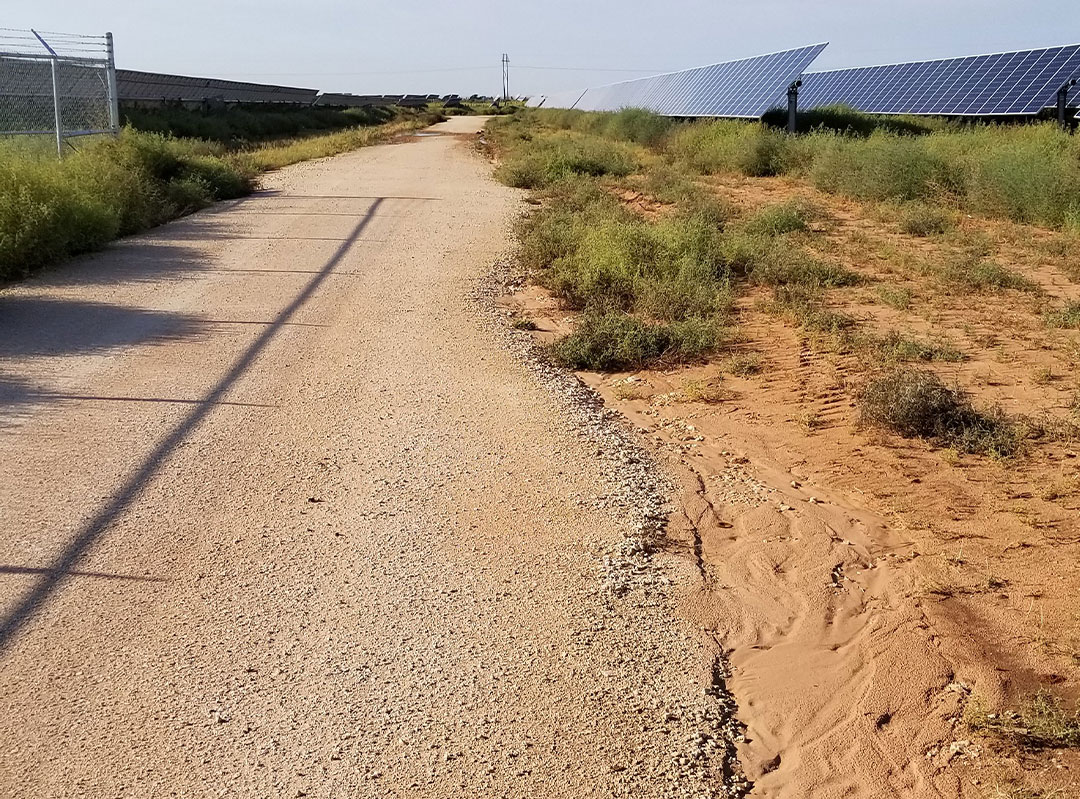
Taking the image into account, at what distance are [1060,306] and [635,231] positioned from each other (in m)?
5.19

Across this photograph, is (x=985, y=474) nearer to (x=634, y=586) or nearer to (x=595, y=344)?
(x=634, y=586)

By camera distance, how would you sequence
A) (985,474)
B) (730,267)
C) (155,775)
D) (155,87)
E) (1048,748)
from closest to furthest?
(155,775) → (1048,748) → (985,474) → (730,267) → (155,87)

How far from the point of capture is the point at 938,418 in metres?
7.40

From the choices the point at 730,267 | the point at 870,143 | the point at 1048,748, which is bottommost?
the point at 1048,748

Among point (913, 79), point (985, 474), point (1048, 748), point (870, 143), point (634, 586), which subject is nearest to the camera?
point (1048, 748)

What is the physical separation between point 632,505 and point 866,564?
1.34m

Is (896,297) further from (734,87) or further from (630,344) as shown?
(734,87)

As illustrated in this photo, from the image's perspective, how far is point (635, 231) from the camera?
13844 mm

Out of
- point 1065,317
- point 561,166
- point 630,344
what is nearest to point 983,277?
point 1065,317

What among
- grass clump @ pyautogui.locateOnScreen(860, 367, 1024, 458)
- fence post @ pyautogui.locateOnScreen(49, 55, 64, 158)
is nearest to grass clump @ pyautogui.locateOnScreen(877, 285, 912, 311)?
grass clump @ pyautogui.locateOnScreen(860, 367, 1024, 458)

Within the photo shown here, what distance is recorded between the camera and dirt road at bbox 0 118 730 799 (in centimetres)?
375

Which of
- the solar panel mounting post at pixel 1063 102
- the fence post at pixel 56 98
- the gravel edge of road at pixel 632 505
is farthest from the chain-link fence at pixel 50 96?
the solar panel mounting post at pixel 1063 102

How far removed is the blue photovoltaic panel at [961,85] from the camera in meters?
29.6

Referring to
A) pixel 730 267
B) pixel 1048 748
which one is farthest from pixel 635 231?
pixel 1048 748
